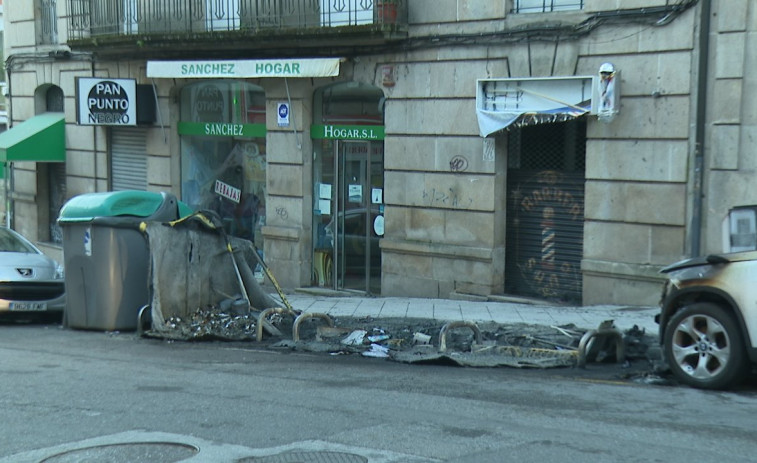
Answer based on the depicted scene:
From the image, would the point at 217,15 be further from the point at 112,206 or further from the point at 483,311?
the point at 483,311

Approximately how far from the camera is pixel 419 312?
13.5 m

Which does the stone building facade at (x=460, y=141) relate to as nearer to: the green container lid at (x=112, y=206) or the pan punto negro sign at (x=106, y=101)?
the pan punto negro sign at (x=106, y=101)

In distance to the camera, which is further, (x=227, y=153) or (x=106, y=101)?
(x=106, y=101)

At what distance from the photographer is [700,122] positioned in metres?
12.5

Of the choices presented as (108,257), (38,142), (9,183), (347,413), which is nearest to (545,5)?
(108,257)

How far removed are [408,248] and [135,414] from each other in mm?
8624

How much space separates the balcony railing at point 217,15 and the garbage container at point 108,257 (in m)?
5.02

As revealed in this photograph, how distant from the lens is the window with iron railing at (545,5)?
13.9 meters

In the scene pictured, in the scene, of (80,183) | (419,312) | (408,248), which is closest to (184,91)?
(80,183)

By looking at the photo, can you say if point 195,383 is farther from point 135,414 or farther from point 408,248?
point 408,248

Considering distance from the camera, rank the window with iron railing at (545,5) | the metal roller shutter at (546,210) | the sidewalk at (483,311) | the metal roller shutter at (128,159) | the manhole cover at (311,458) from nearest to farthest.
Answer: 1. the manhole cover at (311,458)
2. the sidewalk at (483,311)
3. the window with iron railing at (545,5)
4. the metal roller shutter at (546,210)
5. the metal roller shutter at (128,159)

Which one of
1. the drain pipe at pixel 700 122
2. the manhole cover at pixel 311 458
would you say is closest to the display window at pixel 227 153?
the drain pipe at pixel 700 122

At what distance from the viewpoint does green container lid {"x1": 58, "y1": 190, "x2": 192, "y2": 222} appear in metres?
12.4

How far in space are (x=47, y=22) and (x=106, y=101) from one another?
4.15 m
